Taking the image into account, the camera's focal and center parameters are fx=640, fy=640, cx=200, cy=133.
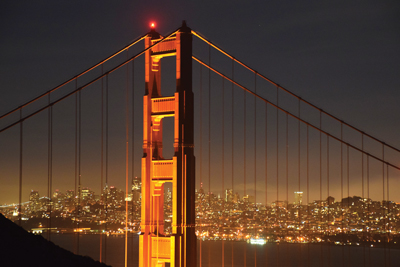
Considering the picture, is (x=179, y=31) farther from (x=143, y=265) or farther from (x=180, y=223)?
(x=143, y=265)

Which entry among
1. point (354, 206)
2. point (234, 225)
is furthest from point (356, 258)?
point (234, 225)

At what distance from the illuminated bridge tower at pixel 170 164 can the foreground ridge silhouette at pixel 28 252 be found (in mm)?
3551

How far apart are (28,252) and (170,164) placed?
6.74 meters

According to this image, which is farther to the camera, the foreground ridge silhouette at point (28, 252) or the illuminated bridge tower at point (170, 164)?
the illuminated bridge tower at point (170, 164)

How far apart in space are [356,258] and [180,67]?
344ft

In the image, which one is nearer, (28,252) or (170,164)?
(28,252)

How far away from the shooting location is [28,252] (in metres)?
19.2

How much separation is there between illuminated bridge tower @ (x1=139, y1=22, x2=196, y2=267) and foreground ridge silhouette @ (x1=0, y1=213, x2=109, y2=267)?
11.7 feet

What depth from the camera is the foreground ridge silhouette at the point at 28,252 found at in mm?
18606

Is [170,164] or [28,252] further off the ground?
[170,164]

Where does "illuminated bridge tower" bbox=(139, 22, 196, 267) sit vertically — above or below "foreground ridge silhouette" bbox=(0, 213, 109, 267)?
above

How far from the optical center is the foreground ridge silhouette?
1861cm

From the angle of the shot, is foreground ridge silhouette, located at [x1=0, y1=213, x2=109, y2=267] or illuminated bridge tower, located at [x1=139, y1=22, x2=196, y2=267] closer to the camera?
foreground ridge silhouette, located at [x1=0, y1=213, x2=109, y2=267]

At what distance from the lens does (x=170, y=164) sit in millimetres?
24062
